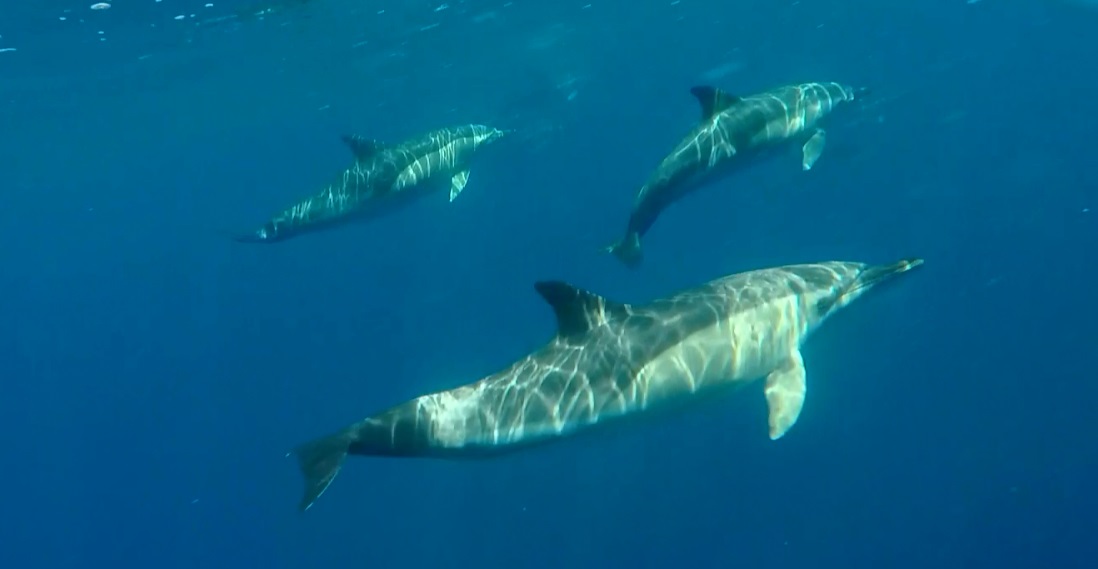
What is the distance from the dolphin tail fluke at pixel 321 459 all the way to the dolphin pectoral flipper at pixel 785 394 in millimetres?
4996

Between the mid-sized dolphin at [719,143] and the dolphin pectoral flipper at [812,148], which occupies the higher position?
the mid-sized dolphin at [719,143]

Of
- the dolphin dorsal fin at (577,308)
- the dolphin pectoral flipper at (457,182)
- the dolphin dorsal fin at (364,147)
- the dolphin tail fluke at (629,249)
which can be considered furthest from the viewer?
the dolphin pectoral flipper at (457,182)

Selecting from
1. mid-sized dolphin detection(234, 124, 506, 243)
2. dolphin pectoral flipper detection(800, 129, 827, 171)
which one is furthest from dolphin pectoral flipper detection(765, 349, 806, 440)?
mid-sized dolphin detection(234, 124, 506, 243)

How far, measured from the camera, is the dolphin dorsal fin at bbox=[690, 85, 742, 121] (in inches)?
554

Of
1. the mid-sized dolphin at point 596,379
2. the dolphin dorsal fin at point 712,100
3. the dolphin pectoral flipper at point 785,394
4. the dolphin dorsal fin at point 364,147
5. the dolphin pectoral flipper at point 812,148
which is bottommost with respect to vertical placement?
the dolphin pectoral flipper at point 785,394

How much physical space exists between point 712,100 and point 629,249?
2851mm

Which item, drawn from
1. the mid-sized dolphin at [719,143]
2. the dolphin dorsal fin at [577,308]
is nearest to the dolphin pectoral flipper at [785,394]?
the dolphin dorsal fin at [577,308]

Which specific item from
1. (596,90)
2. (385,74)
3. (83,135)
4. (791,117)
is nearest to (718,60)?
(596,90)

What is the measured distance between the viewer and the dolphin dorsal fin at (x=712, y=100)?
554 inches

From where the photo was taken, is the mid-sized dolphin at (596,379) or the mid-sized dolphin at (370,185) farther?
the mid-sized dolphin at (370,185)

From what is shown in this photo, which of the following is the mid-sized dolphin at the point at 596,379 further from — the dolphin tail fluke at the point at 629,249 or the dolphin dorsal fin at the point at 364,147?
the dolphin dorsal fin at the point at 364,147

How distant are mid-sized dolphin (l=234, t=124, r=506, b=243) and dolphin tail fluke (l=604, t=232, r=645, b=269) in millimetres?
5064

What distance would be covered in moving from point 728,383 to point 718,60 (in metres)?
53.6

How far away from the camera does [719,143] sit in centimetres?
1403
